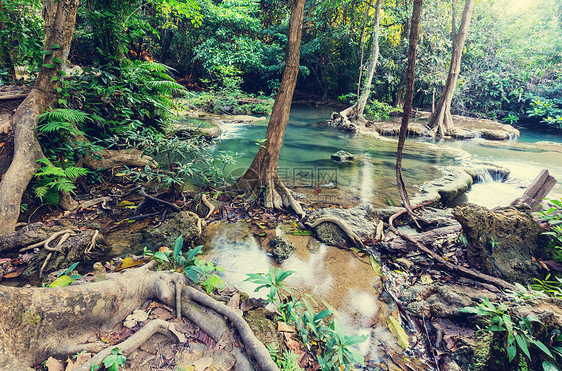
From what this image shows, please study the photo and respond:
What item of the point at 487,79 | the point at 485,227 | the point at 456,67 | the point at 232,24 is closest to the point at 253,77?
the point at 232,24

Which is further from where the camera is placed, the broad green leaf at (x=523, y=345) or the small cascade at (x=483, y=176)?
the small cascade at (x=483, y=176)

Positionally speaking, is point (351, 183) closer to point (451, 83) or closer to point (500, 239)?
point (500, 239)

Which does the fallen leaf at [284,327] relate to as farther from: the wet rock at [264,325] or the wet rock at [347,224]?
the wet rock at [347,224]

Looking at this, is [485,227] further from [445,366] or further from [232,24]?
[232,24]

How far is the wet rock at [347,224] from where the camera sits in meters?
4.59

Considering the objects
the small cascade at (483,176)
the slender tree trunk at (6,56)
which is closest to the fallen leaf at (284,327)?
the small cascade at (483,176)

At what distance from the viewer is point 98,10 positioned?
5883mm

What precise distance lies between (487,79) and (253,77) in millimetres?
16973

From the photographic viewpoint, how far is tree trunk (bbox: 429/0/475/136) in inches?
494

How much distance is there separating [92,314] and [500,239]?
467 cm

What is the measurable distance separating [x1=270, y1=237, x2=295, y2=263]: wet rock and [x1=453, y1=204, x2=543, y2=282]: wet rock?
2.46 metres

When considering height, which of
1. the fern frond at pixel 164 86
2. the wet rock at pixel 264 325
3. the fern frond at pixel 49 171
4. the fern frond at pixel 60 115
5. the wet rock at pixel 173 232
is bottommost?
the wet rock at pixel 173 232

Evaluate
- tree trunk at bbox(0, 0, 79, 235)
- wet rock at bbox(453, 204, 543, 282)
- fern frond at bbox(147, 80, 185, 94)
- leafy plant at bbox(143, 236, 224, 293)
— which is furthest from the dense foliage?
leafy plant at bbox(143, 236, 224, 293)

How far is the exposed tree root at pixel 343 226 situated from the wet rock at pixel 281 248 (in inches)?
24.2
